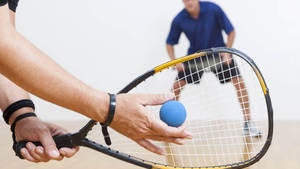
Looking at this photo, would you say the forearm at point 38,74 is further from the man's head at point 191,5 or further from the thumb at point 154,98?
the man's head at point 191,5

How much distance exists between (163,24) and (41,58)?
2524mm

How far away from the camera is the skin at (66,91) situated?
508 mm

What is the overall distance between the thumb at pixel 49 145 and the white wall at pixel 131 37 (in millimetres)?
2198

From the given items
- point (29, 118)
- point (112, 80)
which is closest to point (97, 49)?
point (112, 80)

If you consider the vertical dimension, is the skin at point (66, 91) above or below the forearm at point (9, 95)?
above

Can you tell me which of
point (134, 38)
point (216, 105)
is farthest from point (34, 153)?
point (134, 38)

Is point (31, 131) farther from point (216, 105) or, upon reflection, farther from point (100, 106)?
point (216, 105)

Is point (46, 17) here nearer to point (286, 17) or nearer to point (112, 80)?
point (112, 80)

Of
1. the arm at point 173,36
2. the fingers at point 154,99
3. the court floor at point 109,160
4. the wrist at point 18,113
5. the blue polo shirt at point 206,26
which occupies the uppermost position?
the blue polo shirt at point 206,26

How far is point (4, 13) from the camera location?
1.69ft

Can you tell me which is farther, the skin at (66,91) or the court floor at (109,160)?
the court floor at (109,160)

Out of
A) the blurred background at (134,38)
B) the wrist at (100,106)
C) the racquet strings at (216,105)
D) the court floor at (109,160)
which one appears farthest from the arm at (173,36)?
the wrist at (100,106)

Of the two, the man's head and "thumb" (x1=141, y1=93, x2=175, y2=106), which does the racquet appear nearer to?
"thumb" (x1=141, y1=93, x2=175, y2=106)

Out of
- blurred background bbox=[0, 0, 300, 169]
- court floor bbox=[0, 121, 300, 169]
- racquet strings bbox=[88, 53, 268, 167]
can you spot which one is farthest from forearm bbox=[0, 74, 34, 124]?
blurred background bbox=[0, 0, 300, 169]
